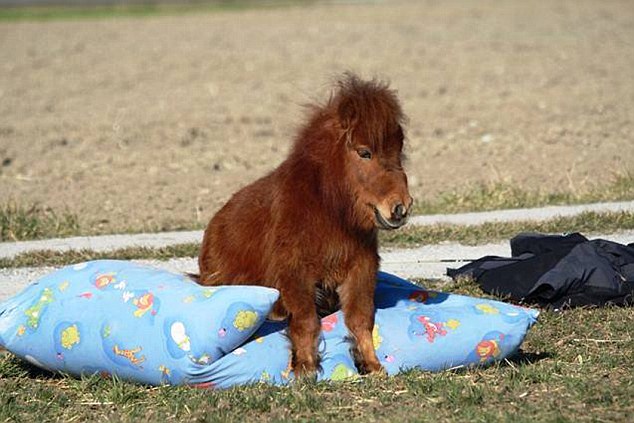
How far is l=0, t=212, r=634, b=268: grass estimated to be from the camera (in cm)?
886

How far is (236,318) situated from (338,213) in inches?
29.6

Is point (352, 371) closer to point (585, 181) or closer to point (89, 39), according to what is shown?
point (585, 181)

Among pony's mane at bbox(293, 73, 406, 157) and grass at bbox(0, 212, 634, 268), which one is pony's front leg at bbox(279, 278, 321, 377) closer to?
pony's mane at bbox(293, 73, 406, 157)

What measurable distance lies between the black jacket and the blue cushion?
1.08m

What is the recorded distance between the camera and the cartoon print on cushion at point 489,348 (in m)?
6.01

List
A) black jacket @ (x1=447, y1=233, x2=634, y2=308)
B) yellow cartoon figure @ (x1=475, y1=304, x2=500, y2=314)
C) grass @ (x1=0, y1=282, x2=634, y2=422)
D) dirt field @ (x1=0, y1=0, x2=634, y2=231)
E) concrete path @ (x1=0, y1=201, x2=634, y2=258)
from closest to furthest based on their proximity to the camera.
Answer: grass @ (x1=0, y1=282, x2=634, y2=422) → yellow cartoon figure @ (x1=475, y1=304, x2=500, y2=314) → black jacket @ (x1=447, y1=233, x2=634, y2=308) → concrete path @ (x1=0, y1=201, x2=634, y2=258) → dirt field @ (x1=0, y1=0, x2=634, y2=231)

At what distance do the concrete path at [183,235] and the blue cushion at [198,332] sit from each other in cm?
291

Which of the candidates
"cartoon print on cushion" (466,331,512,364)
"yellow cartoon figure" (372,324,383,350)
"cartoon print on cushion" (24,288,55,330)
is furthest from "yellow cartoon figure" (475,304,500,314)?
"cartoon print on cushion" (24,288,55,330)

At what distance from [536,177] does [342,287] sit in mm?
6946

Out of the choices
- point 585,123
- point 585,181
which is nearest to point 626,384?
point 585,181

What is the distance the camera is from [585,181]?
1183cm

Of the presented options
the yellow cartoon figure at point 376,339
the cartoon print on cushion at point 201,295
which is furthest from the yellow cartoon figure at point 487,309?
the cartoon print on cushion at point 201,295

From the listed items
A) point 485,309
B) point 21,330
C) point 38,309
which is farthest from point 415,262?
point 21,330

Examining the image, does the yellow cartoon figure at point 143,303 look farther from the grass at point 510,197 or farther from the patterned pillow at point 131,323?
the grass at point 510,197
